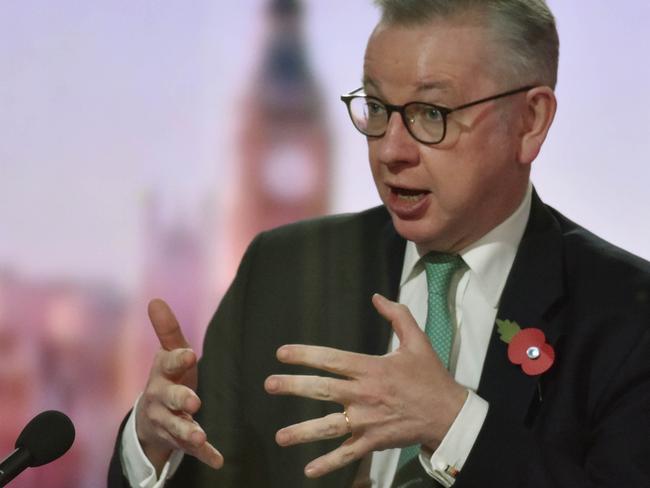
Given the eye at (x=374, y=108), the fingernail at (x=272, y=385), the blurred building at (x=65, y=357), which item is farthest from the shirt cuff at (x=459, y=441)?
the blurred building at (x=65, y=357)

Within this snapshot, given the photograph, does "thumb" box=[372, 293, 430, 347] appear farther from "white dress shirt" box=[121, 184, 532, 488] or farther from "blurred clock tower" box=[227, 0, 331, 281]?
"blurred clock tower" box=[227, 0, 331, 281]

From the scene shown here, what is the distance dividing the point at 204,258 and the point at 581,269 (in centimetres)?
70

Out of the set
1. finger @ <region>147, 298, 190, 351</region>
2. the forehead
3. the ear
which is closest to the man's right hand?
finger @ <region>147, 298, 190, 351</region>

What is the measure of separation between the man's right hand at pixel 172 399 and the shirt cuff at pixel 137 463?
40mm

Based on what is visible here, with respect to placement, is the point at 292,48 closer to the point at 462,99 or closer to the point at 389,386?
the point at 462,99

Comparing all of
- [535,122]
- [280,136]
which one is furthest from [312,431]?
[280,136]

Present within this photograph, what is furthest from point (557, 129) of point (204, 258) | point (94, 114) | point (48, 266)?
point (48, 266)

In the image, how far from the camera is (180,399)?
4.63 feet

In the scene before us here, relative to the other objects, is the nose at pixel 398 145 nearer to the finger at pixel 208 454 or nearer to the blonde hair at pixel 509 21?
the blonde hair at pixel 509 21

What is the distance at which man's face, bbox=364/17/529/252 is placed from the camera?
1532 millimetres

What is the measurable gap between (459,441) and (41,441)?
1.82 ft

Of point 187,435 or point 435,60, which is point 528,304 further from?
point 187,435

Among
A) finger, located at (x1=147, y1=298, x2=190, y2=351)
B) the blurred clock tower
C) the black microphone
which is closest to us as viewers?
the black microphone

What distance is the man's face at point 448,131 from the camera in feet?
5.03
